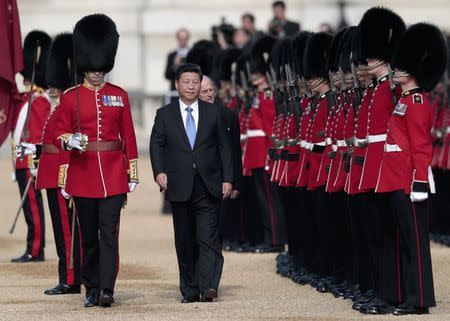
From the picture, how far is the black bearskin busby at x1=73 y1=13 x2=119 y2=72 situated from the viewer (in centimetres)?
1151

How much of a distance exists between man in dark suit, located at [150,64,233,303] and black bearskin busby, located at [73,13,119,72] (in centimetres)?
45

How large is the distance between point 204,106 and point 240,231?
12.8 ft

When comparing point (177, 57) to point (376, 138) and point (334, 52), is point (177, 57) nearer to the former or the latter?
point (334, 52)

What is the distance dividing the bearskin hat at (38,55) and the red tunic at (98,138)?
257 cm

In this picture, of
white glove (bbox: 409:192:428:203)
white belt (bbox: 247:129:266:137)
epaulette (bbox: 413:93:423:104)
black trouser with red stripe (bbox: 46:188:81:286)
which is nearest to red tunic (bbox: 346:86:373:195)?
epaulette (bbox: 413:93:423:104)

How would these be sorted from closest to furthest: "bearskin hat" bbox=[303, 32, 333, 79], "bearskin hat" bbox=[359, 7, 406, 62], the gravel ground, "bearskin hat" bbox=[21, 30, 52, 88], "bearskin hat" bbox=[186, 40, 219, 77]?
the gravel ground < "bearskin hat" bbox=[359, 7, 406, 62] < "bearskin hat" bbox=[303, 32, 333, 79] < "bearskin hat" bbox=[21, 30, 52, 88] < "bearskin hat" bbox=[186, 40, 219, 77]

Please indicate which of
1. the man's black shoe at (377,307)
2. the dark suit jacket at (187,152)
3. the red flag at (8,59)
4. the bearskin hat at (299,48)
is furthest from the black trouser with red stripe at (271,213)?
the man's black shoe at (377,307)

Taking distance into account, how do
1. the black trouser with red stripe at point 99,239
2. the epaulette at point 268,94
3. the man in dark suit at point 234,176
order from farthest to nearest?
the epaulette at point 268,94 → the man in dark suit at point 234,176 → the black trouser with red stripe at point 99,239

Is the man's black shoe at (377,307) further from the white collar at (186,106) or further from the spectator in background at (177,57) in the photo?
the spectator in background at (177,57)

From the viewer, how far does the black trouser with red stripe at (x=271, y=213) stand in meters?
15.0

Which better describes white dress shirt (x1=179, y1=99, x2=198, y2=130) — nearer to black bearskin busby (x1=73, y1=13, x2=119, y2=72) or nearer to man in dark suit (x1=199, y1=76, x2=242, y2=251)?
man in dark suit (x1=199, y1=76, x2=242, y2=251)

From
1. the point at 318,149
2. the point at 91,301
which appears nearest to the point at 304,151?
the point at 318,149

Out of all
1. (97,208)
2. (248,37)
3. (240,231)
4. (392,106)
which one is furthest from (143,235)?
(392,106)

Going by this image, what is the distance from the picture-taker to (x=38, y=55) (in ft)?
46.3
